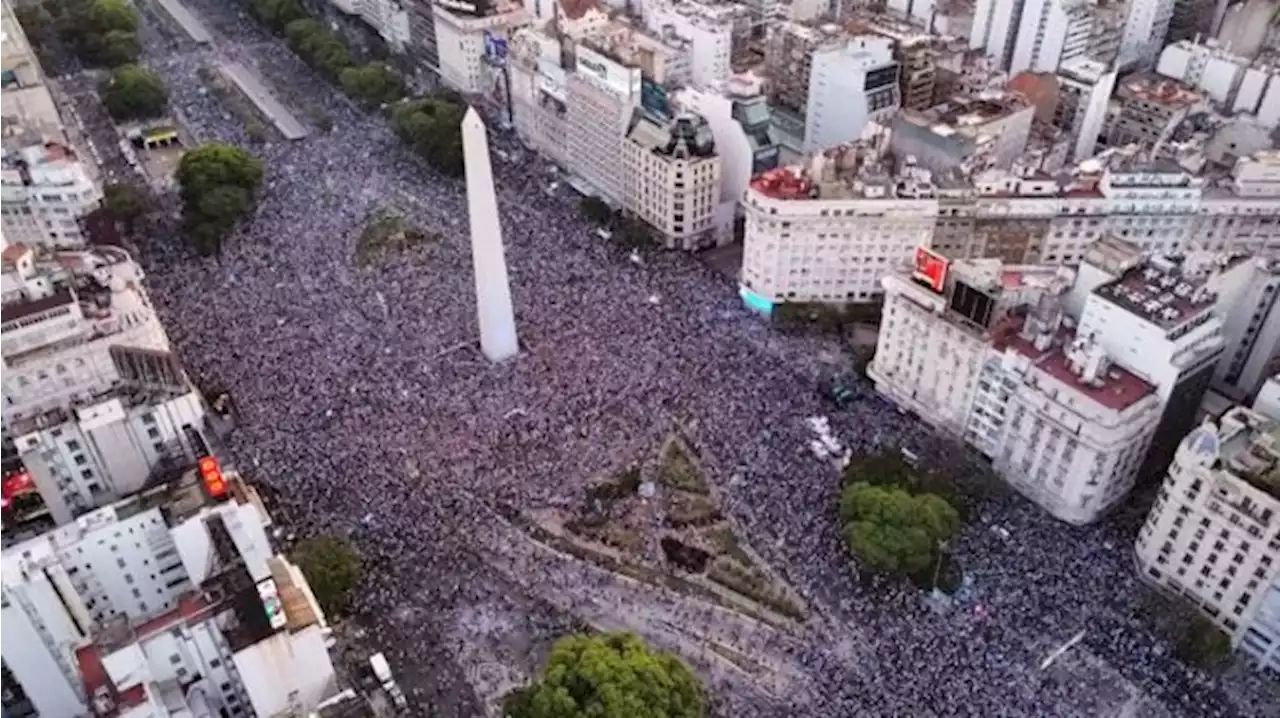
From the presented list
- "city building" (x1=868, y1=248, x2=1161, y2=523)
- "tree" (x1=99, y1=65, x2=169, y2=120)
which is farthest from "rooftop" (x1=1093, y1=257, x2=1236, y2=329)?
"tree" (x1=99, y1=65, x2=169, y2=120)

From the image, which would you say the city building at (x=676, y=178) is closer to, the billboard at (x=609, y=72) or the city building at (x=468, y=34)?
the billboard at (x=609, y=72)

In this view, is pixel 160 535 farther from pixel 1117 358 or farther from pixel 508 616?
pixel 1117 358

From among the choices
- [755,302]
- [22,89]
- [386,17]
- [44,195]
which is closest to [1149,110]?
[755,302]

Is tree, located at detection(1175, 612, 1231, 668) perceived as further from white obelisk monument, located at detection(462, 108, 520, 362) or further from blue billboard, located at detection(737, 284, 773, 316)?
white obelisk monument, located at detection(462, 108, 520, 362)

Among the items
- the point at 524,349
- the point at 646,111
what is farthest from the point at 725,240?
the point at 524,349

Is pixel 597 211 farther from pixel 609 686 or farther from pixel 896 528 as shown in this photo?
pixel 609 686

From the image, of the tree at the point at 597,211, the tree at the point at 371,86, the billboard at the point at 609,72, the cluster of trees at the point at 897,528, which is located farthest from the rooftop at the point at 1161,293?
the tree at the point at 371,86
